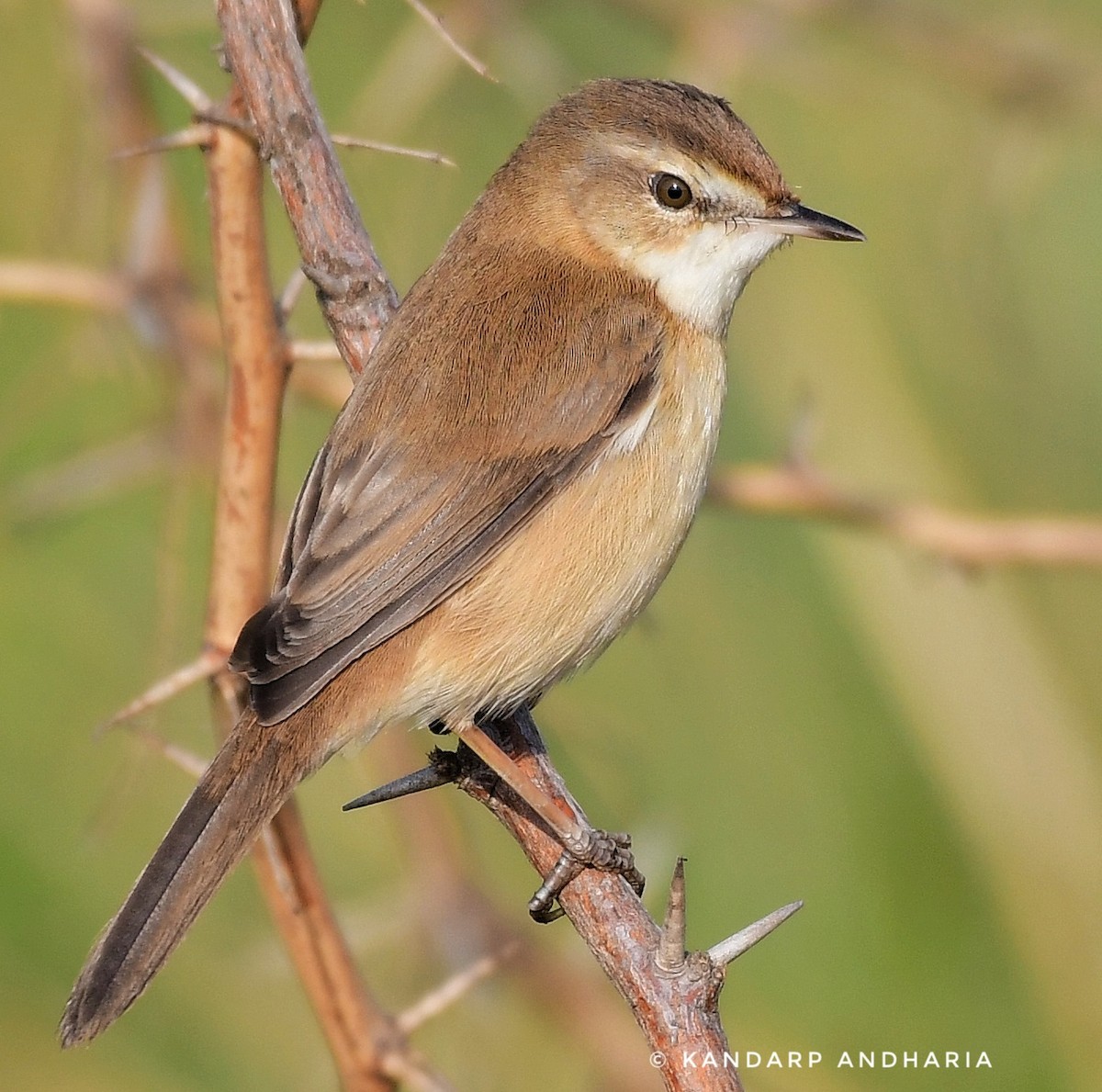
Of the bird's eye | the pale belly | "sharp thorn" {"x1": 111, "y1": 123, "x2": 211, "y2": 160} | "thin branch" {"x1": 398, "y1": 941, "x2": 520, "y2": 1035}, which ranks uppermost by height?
the bird's eye

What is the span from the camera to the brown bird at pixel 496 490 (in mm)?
2910

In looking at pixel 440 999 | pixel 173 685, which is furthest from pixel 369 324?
pixel 440 999

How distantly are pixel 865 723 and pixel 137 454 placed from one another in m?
2.81

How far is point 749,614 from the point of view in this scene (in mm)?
5289

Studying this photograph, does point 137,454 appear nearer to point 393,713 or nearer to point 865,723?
point 393,713

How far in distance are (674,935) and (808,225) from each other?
1742 millimetres

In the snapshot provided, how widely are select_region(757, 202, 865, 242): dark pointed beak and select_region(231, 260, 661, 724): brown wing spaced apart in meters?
0.50

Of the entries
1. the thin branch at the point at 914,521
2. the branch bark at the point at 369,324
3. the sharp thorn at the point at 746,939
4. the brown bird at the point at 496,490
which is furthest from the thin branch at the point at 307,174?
the sharp thorn at the point at 746,939

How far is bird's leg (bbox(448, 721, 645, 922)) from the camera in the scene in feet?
9.45

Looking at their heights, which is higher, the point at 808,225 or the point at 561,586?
the point at 808,225

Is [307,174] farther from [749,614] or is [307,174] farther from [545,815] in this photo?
[749,614]

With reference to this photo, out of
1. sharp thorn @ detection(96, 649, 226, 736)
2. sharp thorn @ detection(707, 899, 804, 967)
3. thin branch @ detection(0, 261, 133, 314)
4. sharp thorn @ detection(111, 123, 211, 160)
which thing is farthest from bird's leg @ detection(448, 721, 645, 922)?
thin branch @ detection(0, 261, 133, 314)

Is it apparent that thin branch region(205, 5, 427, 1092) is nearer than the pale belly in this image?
Yes

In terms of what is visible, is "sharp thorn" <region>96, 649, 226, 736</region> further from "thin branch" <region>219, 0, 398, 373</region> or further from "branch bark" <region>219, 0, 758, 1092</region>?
"thin branch" <region>219, 0, 398, 373</region>
